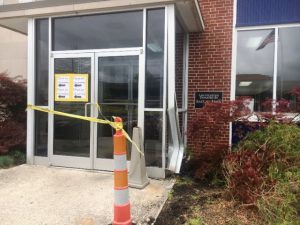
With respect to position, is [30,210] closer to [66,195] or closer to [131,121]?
[66,195]

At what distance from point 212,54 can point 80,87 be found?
121 inches

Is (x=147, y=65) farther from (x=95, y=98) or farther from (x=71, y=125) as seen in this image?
(x=71, y=125)

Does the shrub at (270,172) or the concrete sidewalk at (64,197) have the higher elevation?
the shrub at (270,172)

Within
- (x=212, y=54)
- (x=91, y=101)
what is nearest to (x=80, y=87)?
(x=91, y=101)

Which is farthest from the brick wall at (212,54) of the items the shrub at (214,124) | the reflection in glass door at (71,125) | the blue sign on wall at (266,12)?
the reflection in glass door at (71,125)

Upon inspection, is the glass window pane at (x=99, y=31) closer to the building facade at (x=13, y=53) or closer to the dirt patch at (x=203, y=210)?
the dirt patch at (x=203, y=210)

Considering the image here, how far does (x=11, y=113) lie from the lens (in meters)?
7.51

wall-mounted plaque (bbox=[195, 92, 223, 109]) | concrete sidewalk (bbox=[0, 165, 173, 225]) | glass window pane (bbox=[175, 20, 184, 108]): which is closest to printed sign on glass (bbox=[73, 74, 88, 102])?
concrete sidewalk (bbox=[0, 165, 173, 225])

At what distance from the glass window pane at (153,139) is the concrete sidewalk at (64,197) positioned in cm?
42

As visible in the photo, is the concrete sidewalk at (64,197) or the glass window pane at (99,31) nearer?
the concrete sidewalk at (64,197)

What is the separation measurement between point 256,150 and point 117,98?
2.67 metres

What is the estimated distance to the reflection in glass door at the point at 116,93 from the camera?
5.71 metres

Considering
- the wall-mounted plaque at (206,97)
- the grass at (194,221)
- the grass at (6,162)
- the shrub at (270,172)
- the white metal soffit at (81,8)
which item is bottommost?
the grass at (194,221)

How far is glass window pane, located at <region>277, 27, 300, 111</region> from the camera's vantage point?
661cm
